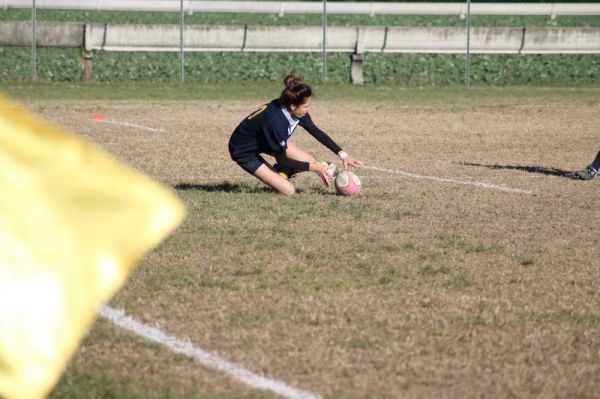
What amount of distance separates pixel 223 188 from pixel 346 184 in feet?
4.69

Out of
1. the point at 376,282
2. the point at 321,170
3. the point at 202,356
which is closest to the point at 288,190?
the point at 321,170

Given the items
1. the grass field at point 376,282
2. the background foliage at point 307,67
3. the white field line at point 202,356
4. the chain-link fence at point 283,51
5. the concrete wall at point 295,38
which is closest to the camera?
the white field line at point 202,356

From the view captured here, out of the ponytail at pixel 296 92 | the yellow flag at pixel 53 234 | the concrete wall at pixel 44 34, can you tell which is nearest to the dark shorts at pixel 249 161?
the ponytail at pixel 296 92

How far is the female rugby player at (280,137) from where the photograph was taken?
1194 centimetres

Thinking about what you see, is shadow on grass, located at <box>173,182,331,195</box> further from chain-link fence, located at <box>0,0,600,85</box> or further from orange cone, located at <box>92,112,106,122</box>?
chain-link fence, located at <box>0,0,600,85</box>

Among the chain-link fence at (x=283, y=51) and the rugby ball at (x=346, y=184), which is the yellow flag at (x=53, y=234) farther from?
the chain-link fence at (x=283, y=51)

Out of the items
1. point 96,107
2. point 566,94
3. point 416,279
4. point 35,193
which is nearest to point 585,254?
point 416,279

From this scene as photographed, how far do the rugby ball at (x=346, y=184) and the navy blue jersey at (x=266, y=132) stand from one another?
618mm

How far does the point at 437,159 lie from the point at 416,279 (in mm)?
7575

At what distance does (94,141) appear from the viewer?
1692cm

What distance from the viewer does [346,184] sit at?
12070 millimetres

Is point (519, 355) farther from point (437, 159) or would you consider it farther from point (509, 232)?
point (437, 159)

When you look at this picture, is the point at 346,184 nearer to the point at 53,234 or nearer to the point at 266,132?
the point at 266,132

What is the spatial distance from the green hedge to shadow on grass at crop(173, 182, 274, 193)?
17.2 metres
